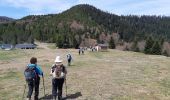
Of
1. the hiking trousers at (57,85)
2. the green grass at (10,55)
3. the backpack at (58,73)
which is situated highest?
the backpack at (58,73)

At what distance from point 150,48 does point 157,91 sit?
357 ft

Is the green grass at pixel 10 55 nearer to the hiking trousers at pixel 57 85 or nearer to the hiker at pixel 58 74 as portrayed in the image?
the hiking trousers at pixel 57 85

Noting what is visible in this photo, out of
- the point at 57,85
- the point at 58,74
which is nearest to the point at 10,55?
the point at 57,85

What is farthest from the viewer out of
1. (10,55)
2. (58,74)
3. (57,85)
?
(10,55)

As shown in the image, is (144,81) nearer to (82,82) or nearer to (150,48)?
(82,82)

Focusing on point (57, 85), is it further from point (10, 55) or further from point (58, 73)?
point (10, 55)

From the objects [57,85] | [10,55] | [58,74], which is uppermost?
[58,74]

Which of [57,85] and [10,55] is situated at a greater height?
[57,85]

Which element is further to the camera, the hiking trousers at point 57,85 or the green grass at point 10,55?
the green grass at point 10,55

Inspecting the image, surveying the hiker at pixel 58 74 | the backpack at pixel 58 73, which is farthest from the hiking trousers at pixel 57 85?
the backpack at pixel 58 73

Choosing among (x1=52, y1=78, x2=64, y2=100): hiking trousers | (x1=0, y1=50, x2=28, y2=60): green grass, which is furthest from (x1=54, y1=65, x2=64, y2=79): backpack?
(x1=0, y1=50, x2=28, y2=60): green grass

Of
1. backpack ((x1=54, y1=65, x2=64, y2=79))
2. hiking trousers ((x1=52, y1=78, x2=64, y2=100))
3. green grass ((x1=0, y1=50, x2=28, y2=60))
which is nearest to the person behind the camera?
backpack ((x1=54, y1=65, x2=64, y2=79))

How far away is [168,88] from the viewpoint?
25203 mm

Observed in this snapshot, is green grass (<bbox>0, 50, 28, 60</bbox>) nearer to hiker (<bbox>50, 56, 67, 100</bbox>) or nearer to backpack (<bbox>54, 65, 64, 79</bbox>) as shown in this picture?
hiker (<bbox>50, 56, 67, 100</bbox>)
